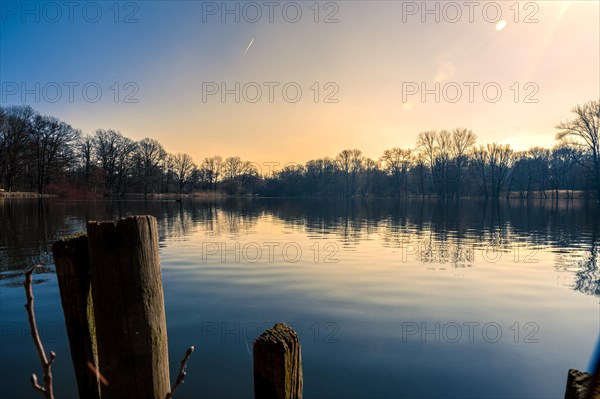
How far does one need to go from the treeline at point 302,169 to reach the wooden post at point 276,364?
A: 7766 cm

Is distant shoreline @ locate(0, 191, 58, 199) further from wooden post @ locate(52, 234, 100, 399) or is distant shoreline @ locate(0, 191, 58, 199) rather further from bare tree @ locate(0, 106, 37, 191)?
wooden post @ locate(52, 234, 100, 399)

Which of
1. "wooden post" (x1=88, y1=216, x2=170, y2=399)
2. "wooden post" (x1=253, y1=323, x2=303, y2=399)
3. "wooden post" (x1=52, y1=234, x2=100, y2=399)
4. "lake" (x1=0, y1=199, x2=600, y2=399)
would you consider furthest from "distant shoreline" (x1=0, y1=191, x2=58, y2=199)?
"wooden post" (x1=253, y1=323, x2=303, y2=399)

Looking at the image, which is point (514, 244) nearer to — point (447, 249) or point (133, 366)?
point (447, 249)

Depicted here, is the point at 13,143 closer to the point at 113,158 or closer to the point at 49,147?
the point at 49,147

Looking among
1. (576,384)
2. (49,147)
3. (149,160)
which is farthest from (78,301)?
(149,160)

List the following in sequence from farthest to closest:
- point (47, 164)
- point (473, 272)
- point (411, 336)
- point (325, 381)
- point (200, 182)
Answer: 1. point (200, 182)
2. point (47, 164)
3. point (473, 272)
4. point (411, 336)
5. point (325, 381)

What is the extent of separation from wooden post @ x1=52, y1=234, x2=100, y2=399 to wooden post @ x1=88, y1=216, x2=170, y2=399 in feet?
1.18

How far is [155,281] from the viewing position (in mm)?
2586

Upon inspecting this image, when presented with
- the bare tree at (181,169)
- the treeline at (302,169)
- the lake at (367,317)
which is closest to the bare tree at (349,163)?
the treeline at (302,169)

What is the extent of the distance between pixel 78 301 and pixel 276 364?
178 cm

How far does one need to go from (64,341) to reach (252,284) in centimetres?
487

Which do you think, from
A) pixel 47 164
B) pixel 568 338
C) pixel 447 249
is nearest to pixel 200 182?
pixel 47 164

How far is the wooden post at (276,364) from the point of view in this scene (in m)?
2.34

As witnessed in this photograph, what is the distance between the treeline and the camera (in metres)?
69.9
